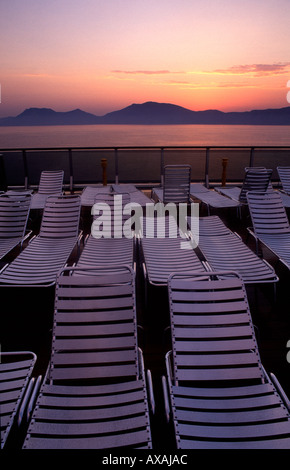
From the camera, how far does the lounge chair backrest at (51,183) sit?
7.18 meters

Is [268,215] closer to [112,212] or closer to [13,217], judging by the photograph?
[112,212]

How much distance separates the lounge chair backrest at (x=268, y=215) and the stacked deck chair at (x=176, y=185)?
212 cm

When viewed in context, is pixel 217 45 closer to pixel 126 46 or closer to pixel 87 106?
pixel 126 46

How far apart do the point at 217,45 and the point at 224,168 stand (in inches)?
164

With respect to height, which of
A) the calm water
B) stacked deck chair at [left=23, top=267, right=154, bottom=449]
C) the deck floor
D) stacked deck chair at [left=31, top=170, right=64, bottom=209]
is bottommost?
the calm water

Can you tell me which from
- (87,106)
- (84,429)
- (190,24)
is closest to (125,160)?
(190,24)

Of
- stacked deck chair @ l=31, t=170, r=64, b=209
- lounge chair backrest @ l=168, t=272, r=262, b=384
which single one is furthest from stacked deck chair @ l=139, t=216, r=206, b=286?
stacked deck chair @ l=31, t=170, r=64, b=209

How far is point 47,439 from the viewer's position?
1.64 meters

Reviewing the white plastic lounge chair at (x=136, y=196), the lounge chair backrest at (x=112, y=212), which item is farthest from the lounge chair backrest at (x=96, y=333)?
the white plastic lounge chair at (x=136, y=196)

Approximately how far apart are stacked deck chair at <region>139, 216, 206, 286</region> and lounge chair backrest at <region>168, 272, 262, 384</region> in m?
0.70

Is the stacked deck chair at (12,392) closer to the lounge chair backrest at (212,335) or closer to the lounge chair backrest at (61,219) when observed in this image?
the lounge chair backrest at (212,335)

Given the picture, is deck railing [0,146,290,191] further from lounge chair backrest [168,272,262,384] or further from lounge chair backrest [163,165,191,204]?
lounge chair backrest [168,272,262,384]

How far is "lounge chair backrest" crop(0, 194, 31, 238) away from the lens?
4.67 metres
